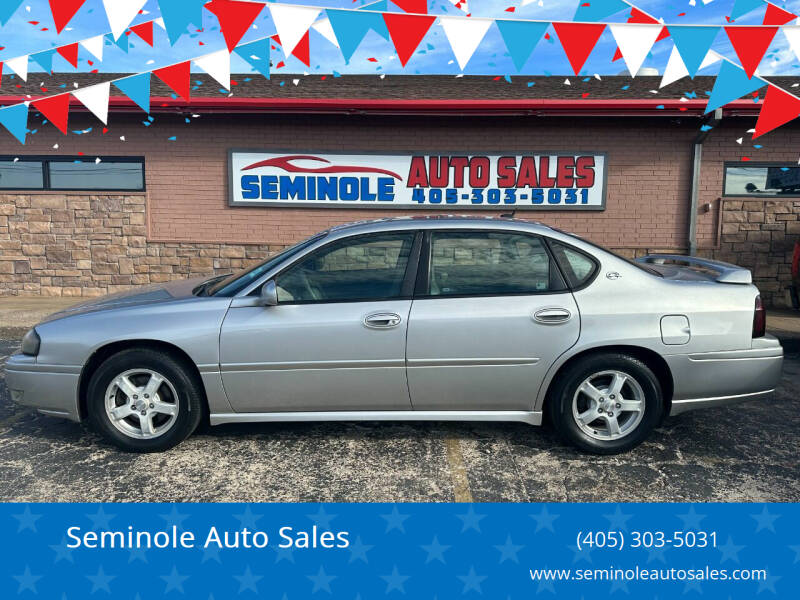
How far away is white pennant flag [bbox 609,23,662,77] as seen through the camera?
5598mm

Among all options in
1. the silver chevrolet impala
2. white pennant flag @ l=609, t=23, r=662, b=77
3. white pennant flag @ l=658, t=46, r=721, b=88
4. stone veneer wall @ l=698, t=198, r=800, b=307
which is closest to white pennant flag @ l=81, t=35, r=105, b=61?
the silver chevrolet impala

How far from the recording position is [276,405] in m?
3.80

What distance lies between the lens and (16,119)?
7809 millimetres

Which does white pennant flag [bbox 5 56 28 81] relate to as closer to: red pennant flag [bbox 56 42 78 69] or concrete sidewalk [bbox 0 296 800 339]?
red pennant flag [bbox 56 42 78 69]

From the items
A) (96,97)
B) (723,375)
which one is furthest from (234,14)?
(723,375)

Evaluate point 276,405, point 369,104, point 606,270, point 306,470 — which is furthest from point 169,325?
point 369,104

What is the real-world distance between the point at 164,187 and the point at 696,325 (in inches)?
336

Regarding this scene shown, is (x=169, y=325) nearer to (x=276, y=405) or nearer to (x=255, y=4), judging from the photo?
(x=276, y=405)

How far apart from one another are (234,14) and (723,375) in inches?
197

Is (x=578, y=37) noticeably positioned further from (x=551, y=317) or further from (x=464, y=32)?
(x=551, y=317)

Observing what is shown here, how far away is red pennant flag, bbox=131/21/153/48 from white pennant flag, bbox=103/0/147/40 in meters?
0.82

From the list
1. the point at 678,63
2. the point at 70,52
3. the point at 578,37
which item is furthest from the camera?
the point at 70,52

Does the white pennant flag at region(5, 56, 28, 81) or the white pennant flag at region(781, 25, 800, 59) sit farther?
the white pennant flag at region(5, 56, 28, 81)

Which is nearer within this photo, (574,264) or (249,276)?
(574,264)
